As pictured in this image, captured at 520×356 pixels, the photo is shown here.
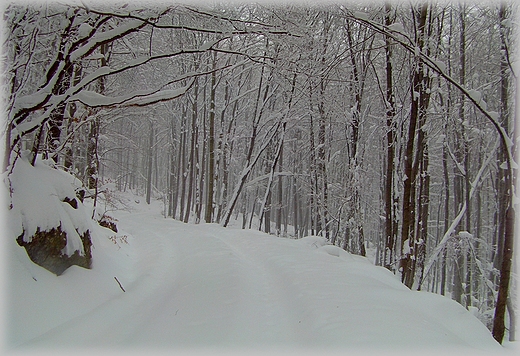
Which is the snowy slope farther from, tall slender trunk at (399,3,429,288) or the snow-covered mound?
tall slender trunk at (399,3,429,288)

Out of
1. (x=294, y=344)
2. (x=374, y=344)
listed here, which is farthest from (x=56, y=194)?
(x=374, y=344)

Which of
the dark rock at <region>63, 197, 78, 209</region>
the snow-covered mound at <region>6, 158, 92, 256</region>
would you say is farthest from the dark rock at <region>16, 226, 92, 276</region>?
the dark rock at <region>63, 197, 78, 209</region>

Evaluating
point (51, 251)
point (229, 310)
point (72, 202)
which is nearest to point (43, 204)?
point (51, 251)

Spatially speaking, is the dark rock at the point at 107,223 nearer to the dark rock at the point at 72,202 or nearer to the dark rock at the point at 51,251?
the dark rock at the point at 72,202

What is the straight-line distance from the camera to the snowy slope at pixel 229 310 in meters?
3.40

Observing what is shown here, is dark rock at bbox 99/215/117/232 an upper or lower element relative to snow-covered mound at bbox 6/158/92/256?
lower

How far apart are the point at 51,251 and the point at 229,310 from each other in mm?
2694

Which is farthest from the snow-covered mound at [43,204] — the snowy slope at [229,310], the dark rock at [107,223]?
the dark rock at [107,223]

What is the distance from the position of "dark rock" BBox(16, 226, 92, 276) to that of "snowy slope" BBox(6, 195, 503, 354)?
5.6 inches

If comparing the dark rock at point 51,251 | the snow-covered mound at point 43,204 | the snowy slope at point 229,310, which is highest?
the snow-covered mound at point 43,204

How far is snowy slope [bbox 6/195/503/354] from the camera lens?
340cm

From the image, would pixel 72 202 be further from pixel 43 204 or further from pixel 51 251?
pixel 51 251

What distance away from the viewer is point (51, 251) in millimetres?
4605

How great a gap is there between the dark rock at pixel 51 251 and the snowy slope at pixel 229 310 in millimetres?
142
